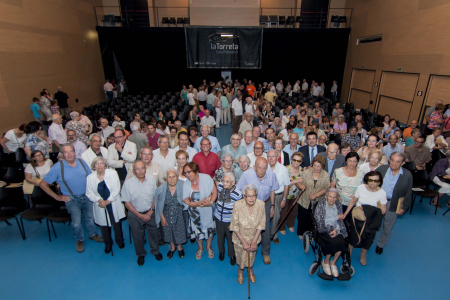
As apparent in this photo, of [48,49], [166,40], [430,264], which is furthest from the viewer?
[166,40]

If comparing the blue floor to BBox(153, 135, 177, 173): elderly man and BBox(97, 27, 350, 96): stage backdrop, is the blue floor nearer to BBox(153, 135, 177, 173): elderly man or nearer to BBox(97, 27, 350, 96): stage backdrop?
BBox(153, 135, 177, 173): elderly man

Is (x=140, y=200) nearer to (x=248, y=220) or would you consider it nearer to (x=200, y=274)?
(x=200, y=274)

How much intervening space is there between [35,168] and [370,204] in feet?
17.2

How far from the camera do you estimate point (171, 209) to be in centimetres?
324

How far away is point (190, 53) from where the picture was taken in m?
14.1

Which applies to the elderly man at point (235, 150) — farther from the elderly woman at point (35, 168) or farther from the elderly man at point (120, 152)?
the elderly woman at point (35, 168)

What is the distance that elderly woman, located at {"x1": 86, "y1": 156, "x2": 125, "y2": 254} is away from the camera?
329cm

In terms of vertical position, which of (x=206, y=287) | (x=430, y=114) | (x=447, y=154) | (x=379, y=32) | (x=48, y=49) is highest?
(x=379, y=32)

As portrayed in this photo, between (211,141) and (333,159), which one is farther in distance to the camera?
(211,141)

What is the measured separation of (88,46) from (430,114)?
51.4 feet

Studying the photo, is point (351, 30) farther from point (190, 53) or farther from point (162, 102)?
point (162, 102)

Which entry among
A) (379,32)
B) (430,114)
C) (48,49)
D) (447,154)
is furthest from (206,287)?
(379,32)

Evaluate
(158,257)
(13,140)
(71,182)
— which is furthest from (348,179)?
(13,140)

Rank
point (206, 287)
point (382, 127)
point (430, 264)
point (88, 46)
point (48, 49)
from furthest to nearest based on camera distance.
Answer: point (88, 46) < point (48, 49) < point (382, 127) < point (430, 264) < point (206, 287)
